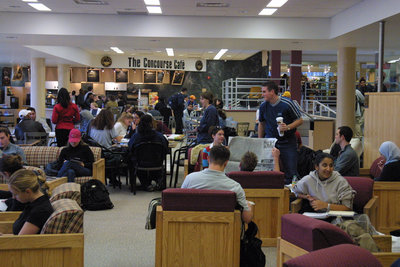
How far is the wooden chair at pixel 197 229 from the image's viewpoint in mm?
4156

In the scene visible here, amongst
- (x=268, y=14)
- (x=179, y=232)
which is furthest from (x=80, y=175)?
(x=268, y=14)

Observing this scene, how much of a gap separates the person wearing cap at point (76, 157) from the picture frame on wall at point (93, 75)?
1846 centimetres

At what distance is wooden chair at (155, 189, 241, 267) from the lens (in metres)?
4.16

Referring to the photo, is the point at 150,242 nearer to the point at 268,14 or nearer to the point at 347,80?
the point at 268,14

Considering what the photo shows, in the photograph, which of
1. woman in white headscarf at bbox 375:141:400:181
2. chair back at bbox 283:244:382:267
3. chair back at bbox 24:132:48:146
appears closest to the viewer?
chair back at bbox 283:244:382:267

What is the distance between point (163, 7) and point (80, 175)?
14.5 feet

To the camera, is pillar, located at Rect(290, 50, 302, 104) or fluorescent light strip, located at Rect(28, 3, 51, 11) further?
pillar, located at Rect(290, 50, 302, 104)

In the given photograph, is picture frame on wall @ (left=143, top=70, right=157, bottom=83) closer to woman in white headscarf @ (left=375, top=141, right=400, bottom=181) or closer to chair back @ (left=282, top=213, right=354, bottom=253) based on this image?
woman in white headscarf @ (left=375, top=141, right=400, bottom=181)

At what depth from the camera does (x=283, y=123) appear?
647 centimetres

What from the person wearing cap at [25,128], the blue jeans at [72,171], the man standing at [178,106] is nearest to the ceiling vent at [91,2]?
the person wearing cap at [25,128]

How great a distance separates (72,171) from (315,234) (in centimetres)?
508

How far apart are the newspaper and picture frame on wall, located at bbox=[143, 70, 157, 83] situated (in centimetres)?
1990

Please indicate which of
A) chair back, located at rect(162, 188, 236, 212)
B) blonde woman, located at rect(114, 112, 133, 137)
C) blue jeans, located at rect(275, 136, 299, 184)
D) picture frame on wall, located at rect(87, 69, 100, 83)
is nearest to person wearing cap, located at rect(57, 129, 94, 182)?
blonde woman, located at rect(114, 112, 133, 137)

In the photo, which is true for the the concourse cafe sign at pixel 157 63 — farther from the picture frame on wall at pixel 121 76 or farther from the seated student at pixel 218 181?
the seated student at pixel 218 181
